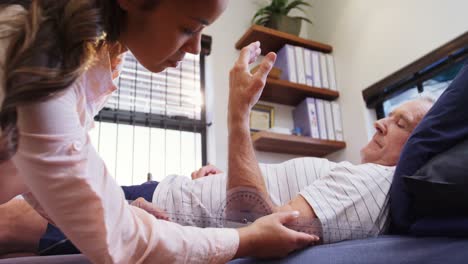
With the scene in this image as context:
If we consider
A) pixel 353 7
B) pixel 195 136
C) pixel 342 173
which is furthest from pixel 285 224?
pixel 353 7

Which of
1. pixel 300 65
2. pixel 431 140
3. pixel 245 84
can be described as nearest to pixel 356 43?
pixel 300 65

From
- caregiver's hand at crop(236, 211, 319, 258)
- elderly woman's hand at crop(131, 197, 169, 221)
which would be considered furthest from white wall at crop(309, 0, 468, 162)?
elderly woman's hand at crop(131, 197, 169, 221)

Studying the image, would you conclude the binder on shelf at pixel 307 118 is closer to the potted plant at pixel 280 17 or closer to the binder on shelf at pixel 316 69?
the binder on shelf at pixel 316 69

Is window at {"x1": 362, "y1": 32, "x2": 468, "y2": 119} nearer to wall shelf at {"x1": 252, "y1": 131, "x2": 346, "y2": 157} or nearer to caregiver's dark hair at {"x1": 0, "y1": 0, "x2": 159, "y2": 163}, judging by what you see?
wall shelf at {"x1": 252, "y1": 131, "x2": 346, "y2": 157}

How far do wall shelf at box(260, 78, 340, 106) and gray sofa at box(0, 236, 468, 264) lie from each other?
1554 mm

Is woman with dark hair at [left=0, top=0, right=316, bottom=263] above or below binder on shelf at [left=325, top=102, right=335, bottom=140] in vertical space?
below

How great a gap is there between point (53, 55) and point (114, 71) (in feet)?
1.07

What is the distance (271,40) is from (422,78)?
35.2 inches

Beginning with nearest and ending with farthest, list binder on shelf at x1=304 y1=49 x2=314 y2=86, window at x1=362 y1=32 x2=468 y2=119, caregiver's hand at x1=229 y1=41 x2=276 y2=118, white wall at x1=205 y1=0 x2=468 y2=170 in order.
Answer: caregiver's hand at x1=229 y1=41 x2=276 y2=118, window at x1=362 y1=32 x2=468 y2=119, white wall at x1=205 y1=0 x2=468 y2=170, binder on shelf at x1=304 y1=49 x2=314 y2=86

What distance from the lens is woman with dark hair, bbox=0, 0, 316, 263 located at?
1.35 feet

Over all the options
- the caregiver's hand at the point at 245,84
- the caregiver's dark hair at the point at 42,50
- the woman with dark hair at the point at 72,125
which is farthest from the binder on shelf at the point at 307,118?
the caregiver's dark hair at the point at 42,50

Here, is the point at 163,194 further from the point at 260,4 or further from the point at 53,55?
the point at 260,4

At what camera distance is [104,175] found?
473mm

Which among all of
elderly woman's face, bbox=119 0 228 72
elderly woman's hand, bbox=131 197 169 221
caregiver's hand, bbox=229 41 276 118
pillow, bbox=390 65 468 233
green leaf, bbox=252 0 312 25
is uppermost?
green leaf, bbox=252 0 312 25
